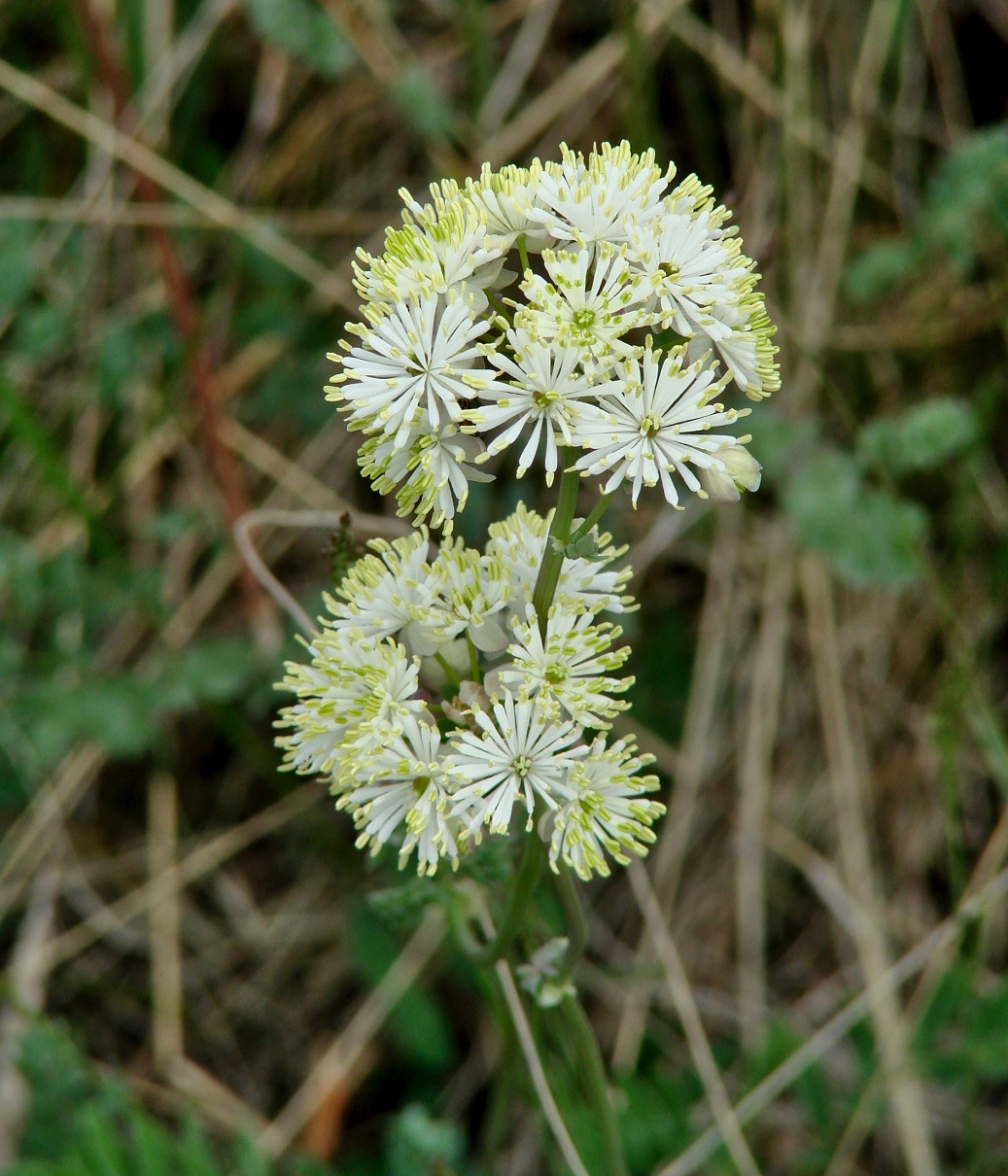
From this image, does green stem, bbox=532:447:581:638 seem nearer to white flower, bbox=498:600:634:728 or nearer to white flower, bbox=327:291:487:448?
white flower, bbox=498:600:634:728

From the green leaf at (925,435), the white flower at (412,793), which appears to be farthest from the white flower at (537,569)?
the green leaf at (925,435)

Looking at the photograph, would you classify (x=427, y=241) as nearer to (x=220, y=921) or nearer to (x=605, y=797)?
(x=605, y=797)

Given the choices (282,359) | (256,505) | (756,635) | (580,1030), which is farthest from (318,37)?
(580,1030)

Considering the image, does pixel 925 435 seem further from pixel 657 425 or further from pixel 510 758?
pixel 510 758

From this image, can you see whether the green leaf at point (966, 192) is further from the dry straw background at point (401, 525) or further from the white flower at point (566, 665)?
the white flower at point (566, 665)

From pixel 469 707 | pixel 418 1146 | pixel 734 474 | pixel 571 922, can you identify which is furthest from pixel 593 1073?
pixel 734 474

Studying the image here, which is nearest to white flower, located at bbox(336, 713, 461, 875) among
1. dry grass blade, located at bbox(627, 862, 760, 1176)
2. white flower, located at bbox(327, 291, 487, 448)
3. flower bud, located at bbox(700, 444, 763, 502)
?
white flower, located at bbox(327, 291, 487, 448)

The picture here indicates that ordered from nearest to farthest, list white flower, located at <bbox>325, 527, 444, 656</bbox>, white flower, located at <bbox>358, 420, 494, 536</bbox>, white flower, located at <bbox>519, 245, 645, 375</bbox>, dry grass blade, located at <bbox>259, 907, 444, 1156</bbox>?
1. white flower, located at <bbox>519, 245, 645, 375</bbox>
2. white flower, located at <bbox>358, 420, 494, 536</bbox>
3. white flower, located at <bbox>325, 527, 444, 656</bbox>
4. dry grass blade, located at <bbox>259, 907, 444, 1156</bbox>
